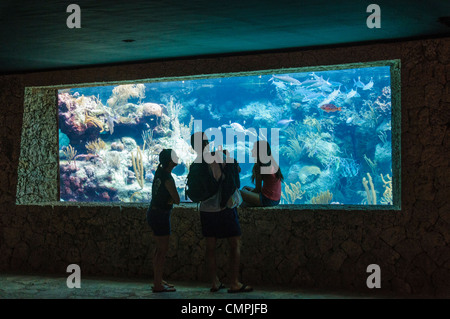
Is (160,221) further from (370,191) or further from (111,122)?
(111,122)

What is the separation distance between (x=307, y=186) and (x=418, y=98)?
18.1ft

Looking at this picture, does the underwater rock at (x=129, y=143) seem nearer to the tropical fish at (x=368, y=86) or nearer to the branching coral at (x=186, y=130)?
the branching coral at (x=186, y=130)

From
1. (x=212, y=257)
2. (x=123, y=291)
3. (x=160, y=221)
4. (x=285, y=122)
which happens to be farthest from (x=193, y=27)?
(x=285, y=122)

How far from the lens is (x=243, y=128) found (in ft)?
38.9

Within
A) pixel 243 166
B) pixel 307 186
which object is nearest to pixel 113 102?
pixel 243 166

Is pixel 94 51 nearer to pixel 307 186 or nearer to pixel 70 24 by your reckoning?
pixel 70 24

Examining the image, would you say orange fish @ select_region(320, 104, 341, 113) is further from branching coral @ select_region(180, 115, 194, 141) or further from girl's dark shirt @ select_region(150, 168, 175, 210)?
girl's dark shirt @ select_region(150, 168, 175, 210)

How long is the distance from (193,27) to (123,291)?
3.66 m

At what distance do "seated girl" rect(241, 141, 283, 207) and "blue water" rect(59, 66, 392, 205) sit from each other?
8.97 feet

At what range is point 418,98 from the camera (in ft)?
22.3

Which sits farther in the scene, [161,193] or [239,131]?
[239,131]

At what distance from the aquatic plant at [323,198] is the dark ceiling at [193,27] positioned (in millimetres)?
5252

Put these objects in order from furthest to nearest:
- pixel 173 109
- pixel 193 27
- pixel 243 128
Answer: pixel 243 128, pixel 173 109, pixel 193 27

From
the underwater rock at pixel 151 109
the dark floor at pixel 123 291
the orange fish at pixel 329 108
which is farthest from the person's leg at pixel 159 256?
the orange fish at pixel 329 108
